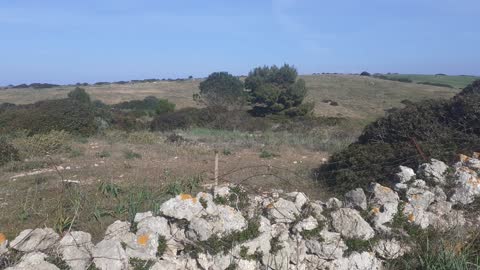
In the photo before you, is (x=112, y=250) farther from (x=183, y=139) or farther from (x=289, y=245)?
(x=183, y=139)

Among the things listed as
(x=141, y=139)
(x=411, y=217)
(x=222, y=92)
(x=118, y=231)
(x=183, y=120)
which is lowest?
(x=183, y=120)

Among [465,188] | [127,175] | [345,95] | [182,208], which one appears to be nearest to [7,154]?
[127,175]

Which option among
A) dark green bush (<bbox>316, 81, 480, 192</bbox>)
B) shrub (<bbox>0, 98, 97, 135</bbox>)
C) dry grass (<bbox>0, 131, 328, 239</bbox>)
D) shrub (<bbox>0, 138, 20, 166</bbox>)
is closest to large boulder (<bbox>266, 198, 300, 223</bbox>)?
dry grass (<bbox>0, 131, 328, 239</bbox>)

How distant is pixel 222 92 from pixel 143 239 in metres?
41.8

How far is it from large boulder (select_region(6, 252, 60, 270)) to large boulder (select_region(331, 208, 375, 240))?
86.0 inches

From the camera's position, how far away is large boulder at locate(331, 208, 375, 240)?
3.96 m

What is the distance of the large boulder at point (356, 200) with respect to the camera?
14.5 ft

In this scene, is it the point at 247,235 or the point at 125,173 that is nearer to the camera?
the point at 247,235

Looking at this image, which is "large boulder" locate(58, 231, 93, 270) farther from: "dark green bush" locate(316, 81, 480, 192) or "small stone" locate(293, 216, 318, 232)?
"dark green bush" locate(316, 81, 480, 192)

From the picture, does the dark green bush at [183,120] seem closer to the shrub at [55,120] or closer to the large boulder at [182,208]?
the shrub at [55,120]

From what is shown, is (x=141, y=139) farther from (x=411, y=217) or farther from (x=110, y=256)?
(x=110, y=256)

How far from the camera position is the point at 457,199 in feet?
15.8

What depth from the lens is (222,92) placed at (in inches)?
1772

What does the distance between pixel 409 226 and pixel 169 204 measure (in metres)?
2.04
